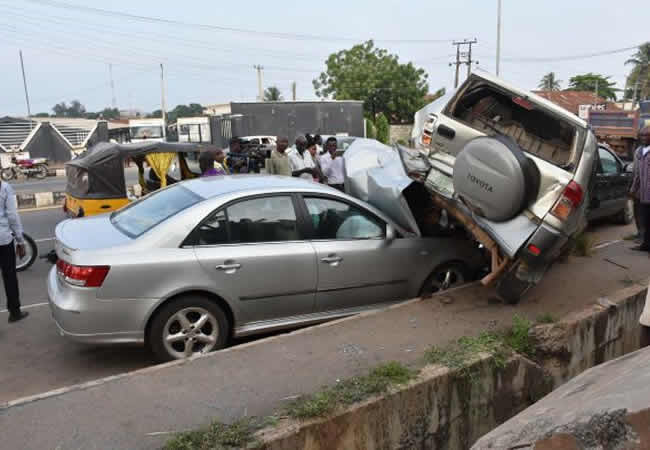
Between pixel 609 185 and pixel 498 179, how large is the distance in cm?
463

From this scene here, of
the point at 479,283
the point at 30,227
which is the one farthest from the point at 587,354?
the point at 30,227

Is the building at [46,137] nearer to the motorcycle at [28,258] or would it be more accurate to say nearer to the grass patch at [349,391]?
the motorcycle at [28,258]

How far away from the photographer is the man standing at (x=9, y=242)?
5.20 m

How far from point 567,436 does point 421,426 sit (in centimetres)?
192

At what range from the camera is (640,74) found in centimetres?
5153

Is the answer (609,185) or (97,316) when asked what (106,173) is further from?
(609,185)

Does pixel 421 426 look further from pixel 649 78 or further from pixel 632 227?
pixel 649 78

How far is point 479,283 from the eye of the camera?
537cm

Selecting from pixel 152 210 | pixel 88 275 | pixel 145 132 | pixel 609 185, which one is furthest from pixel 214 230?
pixel 145 132

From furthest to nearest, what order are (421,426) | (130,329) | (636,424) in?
(130,329) → (421,426) → (636,424)

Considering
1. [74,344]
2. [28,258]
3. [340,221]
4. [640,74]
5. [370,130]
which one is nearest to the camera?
[74,344]

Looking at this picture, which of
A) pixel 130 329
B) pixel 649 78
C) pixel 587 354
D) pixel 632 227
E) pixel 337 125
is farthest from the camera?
pixel 649 78

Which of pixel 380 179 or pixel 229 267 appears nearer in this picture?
pixel 229 267

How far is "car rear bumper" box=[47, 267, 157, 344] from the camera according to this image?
388cm
